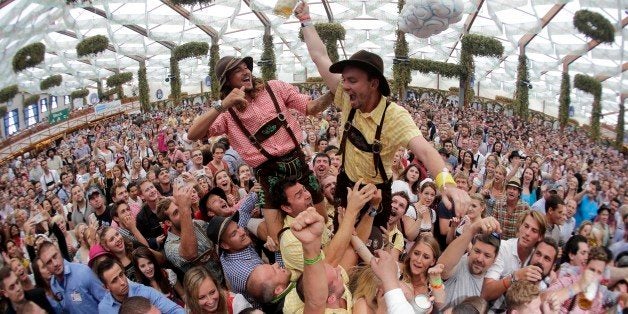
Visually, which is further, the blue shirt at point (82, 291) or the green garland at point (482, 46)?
the green garland at point (482, 46)

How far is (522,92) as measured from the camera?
67.2ft

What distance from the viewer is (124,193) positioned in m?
4.49

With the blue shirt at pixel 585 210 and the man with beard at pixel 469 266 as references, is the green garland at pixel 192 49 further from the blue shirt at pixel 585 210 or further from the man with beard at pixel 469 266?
the man with beard at pixel 469 266

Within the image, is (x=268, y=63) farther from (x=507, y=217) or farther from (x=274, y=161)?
(x=274, y=161)

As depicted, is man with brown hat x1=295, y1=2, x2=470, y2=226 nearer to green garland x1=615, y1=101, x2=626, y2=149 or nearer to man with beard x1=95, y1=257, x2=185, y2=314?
man with beard x1=95, y1=257, x2=185, y2=314

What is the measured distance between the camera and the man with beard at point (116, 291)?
2.53m

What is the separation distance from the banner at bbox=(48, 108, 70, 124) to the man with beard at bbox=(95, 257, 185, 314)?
2321 cm

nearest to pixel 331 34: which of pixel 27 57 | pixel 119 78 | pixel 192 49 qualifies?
pixel 192 49

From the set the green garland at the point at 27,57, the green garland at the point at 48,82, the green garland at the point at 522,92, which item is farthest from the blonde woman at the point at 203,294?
the green garland at the point at 48,82

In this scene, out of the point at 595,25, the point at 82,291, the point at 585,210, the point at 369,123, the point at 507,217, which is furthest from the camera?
the point at 595,25

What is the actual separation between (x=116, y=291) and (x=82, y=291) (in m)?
0.37

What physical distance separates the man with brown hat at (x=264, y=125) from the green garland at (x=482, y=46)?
1668cm

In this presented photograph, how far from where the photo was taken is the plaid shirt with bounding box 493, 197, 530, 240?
164 inches

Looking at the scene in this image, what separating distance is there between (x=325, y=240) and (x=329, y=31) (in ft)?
57.4
